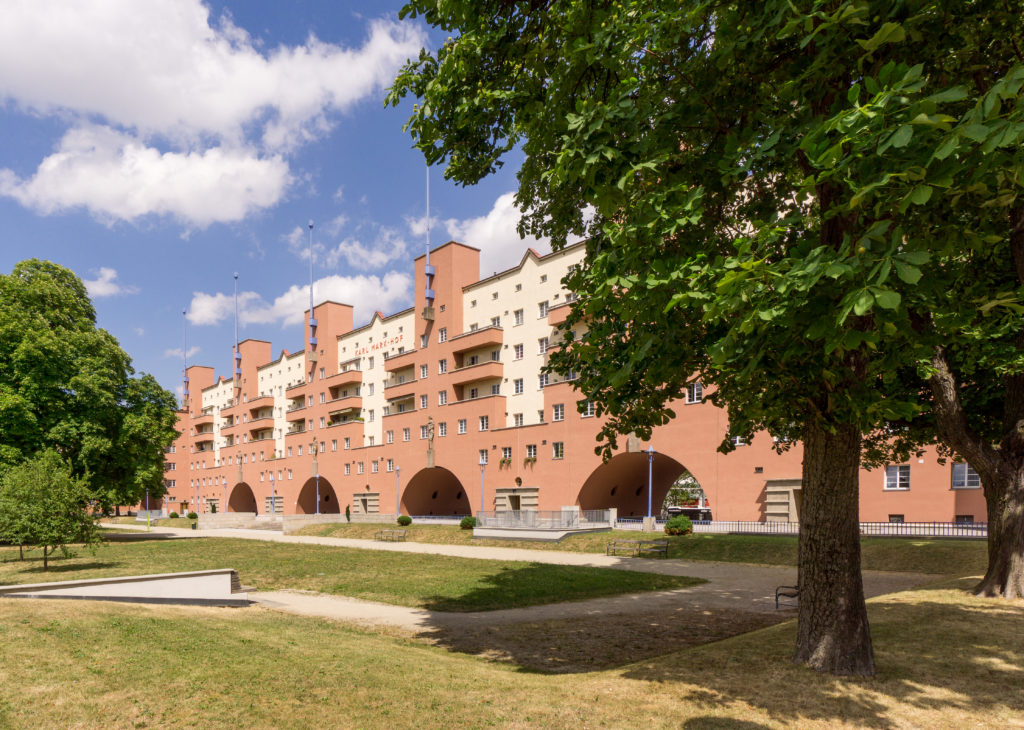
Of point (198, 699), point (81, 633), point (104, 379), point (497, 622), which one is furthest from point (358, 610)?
point (104, 379)

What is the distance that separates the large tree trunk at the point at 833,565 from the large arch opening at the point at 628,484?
2936 centimetres

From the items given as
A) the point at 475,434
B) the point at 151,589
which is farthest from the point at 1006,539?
the point at 475,434

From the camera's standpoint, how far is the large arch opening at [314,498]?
69312 mm

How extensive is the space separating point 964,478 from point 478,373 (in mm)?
30579

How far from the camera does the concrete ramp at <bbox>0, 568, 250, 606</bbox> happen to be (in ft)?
43.7

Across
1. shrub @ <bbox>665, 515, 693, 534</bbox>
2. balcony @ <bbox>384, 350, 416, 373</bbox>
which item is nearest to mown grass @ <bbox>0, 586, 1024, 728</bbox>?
shrub @ <bbox>665, 515, 693, 534</bbox>

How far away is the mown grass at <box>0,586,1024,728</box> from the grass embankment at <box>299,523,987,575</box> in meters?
12.3

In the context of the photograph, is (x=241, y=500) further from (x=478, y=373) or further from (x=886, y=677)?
(x=886, y=677)

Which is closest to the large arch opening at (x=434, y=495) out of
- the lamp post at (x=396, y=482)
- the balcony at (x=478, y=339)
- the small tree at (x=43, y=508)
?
the lamp post at (x=396, y=482)

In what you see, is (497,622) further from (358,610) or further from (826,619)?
(826,619)

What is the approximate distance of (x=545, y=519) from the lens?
37625 millimetres

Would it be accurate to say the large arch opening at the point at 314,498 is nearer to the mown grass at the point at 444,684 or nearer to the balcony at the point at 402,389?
the balcony at the point at 402,389

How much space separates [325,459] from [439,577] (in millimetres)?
48221

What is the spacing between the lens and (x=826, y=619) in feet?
25.9
